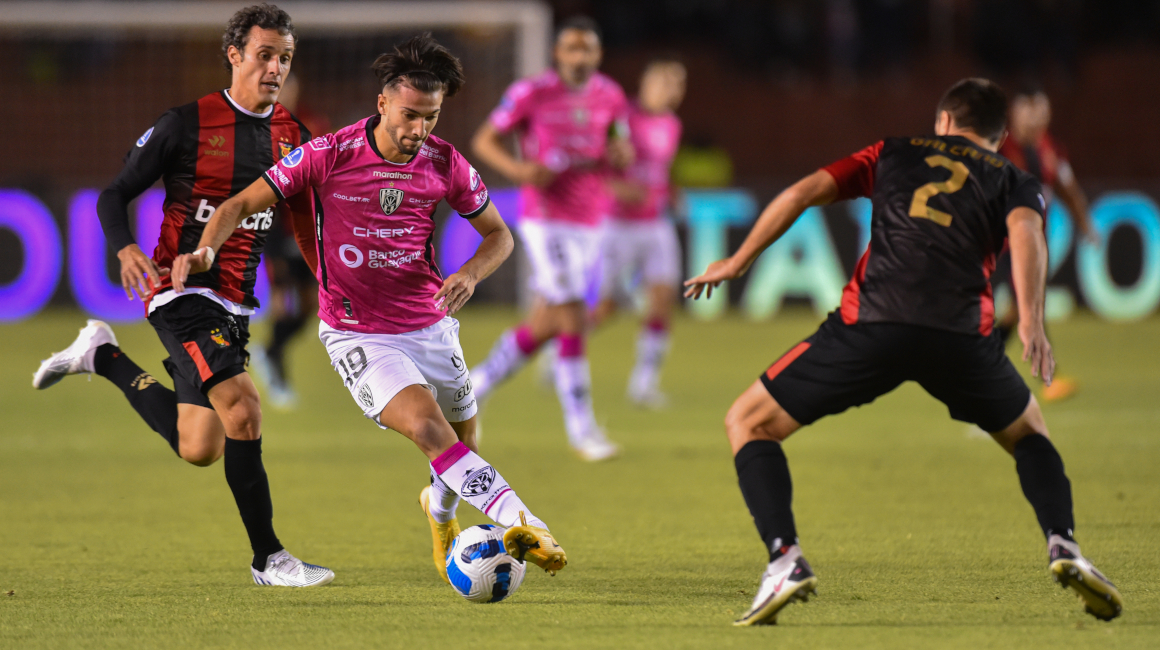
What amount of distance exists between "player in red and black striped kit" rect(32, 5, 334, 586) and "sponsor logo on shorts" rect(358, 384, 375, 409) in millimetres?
420

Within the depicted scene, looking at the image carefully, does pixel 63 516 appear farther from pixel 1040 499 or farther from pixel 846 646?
pixel 1040 499

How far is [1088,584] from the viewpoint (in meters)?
3.47

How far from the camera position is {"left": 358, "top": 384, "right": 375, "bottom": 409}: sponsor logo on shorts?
407 centimetres

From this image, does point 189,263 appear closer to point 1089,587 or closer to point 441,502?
point 441,502

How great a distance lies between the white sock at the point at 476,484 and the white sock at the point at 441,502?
0.28 metres

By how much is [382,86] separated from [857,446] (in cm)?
416

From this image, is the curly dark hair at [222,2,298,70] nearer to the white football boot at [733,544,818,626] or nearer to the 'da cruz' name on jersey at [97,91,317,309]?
the 'da cruz' name on jersey at [97,91,317,309]

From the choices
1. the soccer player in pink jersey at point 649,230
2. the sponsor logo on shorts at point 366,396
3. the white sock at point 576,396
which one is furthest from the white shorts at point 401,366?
the soccer player in pink jersey at point 649,230

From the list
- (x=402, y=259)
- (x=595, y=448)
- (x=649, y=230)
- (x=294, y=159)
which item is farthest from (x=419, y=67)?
(x=649, y=230)

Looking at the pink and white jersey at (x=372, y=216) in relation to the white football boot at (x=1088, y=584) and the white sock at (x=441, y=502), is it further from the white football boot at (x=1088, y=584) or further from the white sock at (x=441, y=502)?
the white football boot at (x=1088, y=584)

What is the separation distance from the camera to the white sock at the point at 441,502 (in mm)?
4277

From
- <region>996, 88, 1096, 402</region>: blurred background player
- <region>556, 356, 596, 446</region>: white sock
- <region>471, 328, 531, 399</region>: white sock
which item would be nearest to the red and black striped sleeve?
<region>556, 356, 596, 446</region>: white sock

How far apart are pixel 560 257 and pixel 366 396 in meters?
3.39

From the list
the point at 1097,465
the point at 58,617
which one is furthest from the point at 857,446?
the point at 58,617
